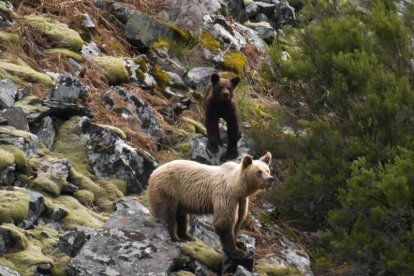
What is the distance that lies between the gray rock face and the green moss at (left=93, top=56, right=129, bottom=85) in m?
1.10

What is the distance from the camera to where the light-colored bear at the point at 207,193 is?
33.0ft

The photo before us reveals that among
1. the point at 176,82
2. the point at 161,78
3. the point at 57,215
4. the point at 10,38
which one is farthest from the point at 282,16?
the point at 57,215

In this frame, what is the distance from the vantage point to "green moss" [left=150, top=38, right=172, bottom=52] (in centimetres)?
1771

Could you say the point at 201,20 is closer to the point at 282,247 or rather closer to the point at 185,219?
the point at 282,247

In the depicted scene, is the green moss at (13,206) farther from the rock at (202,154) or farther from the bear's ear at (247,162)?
the rock at (202,154)

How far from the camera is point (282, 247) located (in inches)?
496

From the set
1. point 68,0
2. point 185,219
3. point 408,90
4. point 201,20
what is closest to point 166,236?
point 185,219

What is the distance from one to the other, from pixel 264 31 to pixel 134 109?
1000 centimetres

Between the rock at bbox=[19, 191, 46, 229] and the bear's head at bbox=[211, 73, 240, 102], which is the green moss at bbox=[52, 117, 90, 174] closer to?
the rock at bbox=[19, 191, 46, 229]

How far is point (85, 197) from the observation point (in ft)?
35.1

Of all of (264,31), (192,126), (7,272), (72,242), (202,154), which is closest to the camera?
(7,272)

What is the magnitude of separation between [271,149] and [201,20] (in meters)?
4.58

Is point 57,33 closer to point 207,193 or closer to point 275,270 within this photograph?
point 207,193

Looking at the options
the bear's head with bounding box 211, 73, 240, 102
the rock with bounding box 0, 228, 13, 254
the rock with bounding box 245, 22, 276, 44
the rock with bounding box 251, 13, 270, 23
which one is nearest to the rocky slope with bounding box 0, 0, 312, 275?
the rock with bounding box 0, 228, 13, 254
